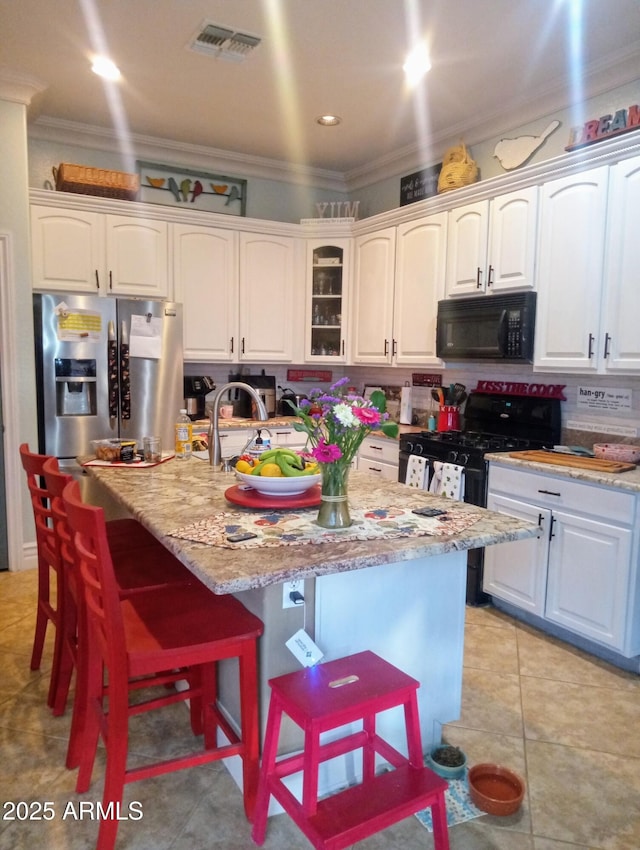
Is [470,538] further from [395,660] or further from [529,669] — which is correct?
[529,669]

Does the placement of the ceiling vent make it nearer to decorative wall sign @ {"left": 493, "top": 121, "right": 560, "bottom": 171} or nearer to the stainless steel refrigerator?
the stainless steel refrigerator

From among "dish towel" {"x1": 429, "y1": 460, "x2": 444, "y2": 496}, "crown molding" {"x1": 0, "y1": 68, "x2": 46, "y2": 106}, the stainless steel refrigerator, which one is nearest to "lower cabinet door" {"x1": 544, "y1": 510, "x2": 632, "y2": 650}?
"dish towel" {"x1": 429, "y1": 460, "x2": 444, "y2": 496}

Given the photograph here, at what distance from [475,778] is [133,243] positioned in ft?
11.9

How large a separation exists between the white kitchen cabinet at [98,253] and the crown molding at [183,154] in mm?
636

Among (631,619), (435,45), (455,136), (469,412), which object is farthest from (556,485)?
(455,136)

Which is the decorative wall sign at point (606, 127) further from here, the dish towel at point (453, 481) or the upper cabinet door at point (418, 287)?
the dish towel at point (453, 481)

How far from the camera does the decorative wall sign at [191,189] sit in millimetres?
4348

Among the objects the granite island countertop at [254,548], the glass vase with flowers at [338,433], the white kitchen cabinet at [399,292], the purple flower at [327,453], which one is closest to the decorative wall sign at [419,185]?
the white kitchen cabinet at [399,292]

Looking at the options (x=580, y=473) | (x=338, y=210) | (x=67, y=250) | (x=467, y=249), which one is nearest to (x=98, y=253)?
(x=67, y=250)

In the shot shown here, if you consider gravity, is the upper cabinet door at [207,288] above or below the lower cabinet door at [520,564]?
above

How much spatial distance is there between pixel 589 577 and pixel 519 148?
2.53 m

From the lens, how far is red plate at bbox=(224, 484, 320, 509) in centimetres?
192

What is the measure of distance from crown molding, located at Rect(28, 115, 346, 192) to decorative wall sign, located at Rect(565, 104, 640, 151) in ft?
7.67

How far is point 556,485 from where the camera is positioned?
280 cm
